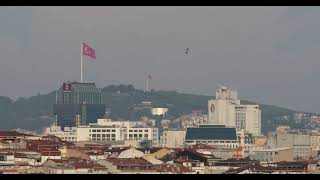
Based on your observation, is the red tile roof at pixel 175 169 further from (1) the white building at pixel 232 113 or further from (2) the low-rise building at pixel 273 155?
(1) the white building at pixel 232 113

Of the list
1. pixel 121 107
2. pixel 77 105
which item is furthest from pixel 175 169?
pixel 121 107

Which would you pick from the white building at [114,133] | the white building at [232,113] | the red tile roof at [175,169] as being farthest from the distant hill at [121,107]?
the red tile roof at [175,169]

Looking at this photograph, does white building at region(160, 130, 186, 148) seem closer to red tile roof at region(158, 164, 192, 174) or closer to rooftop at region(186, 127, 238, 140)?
rooftop at region(186, 127, 238, 140)

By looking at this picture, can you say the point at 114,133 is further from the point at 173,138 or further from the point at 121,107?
the point at 121,107
